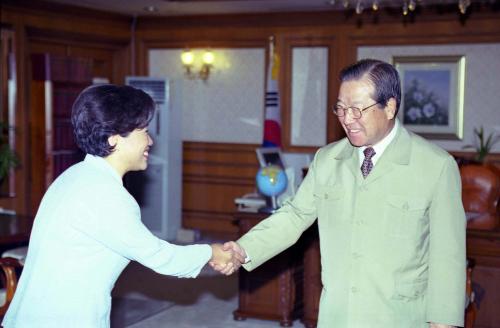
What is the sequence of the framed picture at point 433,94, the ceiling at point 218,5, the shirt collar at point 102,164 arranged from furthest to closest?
the framed picture at point 433,94 → the ceiling at point 218,5 → the shirt collar at point 102,164

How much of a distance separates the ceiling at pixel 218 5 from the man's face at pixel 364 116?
5.47 metres

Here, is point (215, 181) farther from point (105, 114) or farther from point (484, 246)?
point (105, 114)

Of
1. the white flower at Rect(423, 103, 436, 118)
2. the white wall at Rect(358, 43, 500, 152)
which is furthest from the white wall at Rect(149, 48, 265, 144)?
the white wall at Rect(358, 43, 500, 152)

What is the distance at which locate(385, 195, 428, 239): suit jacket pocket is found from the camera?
249 cm

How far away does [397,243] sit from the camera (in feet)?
8.16

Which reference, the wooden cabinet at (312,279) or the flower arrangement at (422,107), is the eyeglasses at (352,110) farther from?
the flower arrangement at (422,107)

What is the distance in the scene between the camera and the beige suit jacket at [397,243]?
8.09ft

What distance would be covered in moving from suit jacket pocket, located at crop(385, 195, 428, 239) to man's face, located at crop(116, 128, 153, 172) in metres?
0.86

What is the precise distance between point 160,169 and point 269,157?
138 inches

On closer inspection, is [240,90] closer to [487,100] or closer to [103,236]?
[487,100]

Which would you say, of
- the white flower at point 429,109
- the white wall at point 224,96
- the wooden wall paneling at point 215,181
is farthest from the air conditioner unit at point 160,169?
the white flower at point 429,109

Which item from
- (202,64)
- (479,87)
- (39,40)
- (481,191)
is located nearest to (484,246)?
(481,191)

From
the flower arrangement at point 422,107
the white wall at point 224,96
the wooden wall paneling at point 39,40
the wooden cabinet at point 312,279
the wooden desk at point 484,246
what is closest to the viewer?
the wooden desk at point 484,246

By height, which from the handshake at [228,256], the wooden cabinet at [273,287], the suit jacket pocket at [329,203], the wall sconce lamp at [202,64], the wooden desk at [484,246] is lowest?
the wooden cabinet at [273,287]
